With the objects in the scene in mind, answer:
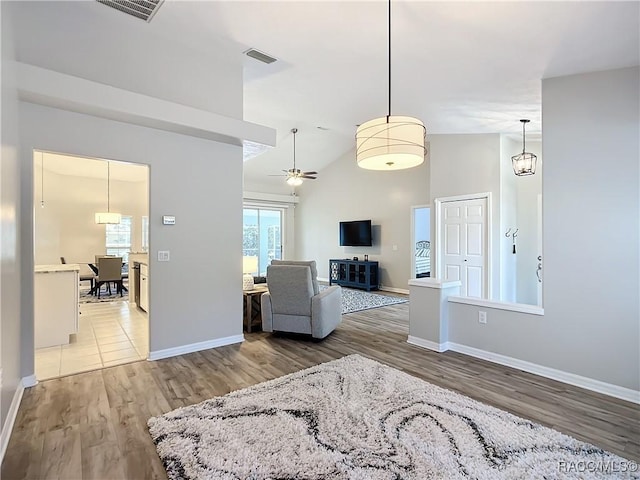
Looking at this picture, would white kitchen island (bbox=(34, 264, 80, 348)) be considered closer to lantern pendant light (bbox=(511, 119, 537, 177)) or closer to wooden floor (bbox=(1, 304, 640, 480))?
wooden floor (bbox=(1, 304, 640, 480))

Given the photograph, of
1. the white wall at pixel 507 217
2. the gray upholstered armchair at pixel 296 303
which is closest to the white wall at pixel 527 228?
the white wall at pixel 507 217

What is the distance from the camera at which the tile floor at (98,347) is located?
11.4ft

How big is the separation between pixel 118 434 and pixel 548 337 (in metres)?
3.66

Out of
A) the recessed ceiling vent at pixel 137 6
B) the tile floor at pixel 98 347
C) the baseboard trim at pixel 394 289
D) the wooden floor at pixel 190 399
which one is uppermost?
the recessed ceiling vent at pixel 137 6

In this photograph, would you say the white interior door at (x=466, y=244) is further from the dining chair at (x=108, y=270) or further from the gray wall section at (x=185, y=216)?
the dining chair at (x=108, y=270)

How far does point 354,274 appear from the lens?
348 inches

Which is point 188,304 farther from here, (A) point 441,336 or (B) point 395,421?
(A) point 441,336

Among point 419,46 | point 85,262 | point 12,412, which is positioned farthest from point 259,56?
point 85,262

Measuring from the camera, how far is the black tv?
8.83m

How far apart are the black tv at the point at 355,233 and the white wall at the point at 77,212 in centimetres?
516

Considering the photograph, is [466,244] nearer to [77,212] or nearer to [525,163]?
[525,163]

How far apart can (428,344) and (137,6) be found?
4517mm

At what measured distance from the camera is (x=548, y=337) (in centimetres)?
322

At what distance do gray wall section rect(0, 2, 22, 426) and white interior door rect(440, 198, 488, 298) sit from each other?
5909 mm
